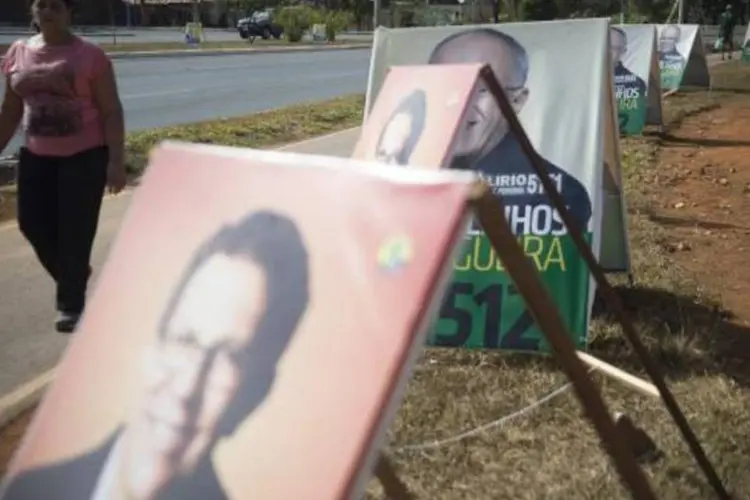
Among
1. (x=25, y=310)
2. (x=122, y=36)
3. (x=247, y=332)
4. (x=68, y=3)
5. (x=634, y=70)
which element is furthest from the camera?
(x=122, y=36)

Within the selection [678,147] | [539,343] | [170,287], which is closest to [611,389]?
[539,343]

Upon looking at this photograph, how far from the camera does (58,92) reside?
5582 millimetres

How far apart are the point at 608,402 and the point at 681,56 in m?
19.4

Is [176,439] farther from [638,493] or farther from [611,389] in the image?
[611,389]

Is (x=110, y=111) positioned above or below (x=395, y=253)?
below

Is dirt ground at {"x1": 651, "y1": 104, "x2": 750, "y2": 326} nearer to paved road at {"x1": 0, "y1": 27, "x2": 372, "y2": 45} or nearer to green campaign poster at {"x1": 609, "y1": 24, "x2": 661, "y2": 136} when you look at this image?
green campaign poster at {"x1": 609, "y1": 24, "x2": 661, "y2": 136}


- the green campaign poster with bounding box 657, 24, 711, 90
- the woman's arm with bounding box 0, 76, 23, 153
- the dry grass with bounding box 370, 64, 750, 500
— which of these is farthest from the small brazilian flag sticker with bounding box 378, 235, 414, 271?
the green campaign poster with bounding box 657, 24, 711, 90

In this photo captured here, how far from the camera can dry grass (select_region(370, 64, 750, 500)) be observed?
405 centimetres

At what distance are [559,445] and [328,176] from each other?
97.5 inches

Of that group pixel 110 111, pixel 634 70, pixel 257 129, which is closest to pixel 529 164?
pixel 110 111

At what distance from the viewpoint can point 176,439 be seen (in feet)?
6.90

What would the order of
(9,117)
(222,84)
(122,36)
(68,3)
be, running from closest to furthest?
(68,3)
(9,117)
(222,84)
(122,36)

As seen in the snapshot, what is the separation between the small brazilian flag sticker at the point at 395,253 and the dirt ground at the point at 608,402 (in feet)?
7.04

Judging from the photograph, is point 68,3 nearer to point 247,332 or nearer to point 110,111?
point 110,111
